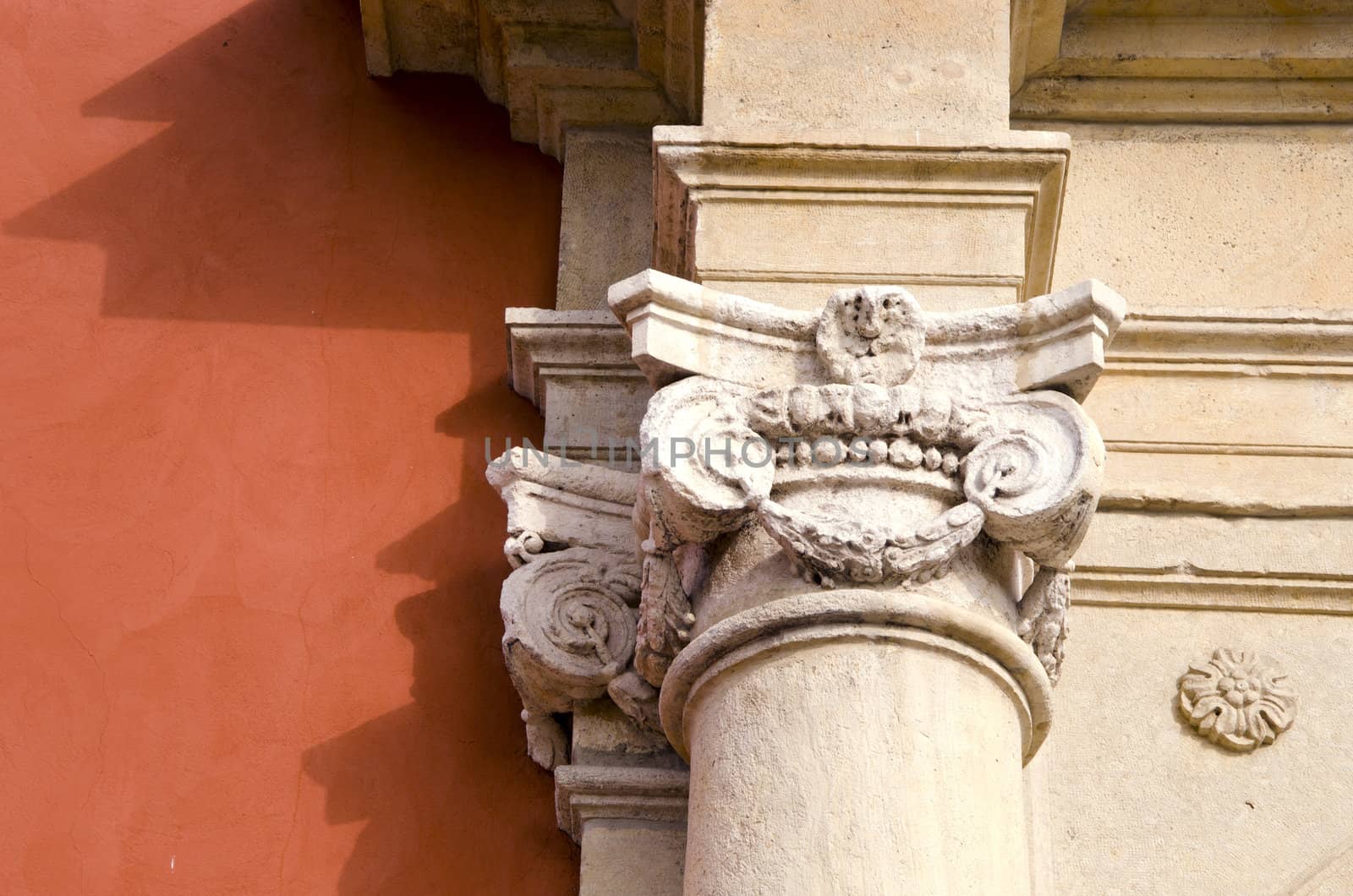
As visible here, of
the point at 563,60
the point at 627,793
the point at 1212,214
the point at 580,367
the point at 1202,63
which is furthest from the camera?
the point at 563,60

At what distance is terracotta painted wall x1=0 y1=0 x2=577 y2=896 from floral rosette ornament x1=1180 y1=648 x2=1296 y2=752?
1.31 metres

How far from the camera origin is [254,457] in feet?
14.9

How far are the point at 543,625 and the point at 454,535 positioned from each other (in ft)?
1.51

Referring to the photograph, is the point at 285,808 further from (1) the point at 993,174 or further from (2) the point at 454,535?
(1) the point at 993,174

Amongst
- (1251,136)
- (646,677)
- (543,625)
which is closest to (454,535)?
(543,625)

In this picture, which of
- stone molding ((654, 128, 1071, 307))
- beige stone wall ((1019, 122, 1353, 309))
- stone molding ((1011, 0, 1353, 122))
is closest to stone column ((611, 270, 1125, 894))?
stone molding ((654, 128, 1071, 307))

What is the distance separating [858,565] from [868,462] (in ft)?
0.76

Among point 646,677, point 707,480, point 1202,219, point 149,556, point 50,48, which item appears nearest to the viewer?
point 707,480

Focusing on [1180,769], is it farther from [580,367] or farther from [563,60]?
[563,60]

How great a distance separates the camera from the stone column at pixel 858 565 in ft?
10.6

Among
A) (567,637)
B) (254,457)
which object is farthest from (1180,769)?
(254,457)

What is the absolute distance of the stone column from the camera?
3242 millimetres

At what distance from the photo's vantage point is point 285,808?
4.08 metres

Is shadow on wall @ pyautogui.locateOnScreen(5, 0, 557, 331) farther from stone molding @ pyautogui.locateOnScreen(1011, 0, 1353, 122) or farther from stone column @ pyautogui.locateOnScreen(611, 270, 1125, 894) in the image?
stone molding @ pyautogui.locateOnScreen(1011, 0, 1353, 122)
